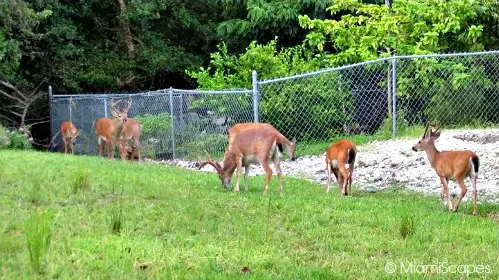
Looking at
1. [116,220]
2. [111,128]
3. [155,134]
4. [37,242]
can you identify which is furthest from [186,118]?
[37,242]

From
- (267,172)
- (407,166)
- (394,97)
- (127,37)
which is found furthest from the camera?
(127,37)

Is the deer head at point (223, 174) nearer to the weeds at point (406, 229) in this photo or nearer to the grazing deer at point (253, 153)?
the grazing deer at point (253, 153)

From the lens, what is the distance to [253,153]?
34.9 feet

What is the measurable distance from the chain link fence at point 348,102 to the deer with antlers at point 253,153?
20.9ft

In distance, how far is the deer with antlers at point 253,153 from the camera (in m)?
10.4

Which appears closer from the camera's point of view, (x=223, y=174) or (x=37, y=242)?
(x=37, y=242)

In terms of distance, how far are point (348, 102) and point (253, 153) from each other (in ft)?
25.4

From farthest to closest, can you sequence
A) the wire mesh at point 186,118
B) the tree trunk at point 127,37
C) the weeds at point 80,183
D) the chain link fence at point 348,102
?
the tree trunk at point 127,37
the wire mesh at point 186,118
the chain link fence at point 348,102
the weeds at point 80,183

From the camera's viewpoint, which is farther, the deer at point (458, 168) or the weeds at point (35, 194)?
the deer at point (458, 168)

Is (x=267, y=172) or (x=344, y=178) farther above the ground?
(x=267, y=172)

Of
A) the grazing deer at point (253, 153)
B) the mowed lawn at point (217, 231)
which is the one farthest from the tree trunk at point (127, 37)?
the mowed lawn at point (217, 231)

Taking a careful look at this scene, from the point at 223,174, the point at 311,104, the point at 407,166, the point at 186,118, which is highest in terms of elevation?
the point at 311,104

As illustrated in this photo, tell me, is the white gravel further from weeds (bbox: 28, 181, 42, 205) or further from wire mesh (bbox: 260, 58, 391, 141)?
weeds (bbox: 28, 181, 42, 205)

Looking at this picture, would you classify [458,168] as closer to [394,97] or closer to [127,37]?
[394,97]
